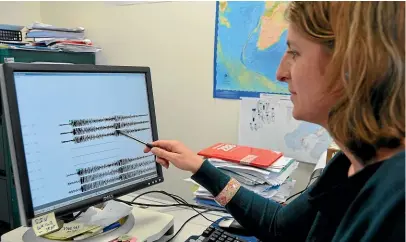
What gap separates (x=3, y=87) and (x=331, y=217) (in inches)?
27.3

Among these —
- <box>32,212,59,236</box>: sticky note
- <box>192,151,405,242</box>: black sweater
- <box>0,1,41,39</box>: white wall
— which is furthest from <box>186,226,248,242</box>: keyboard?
<box>0,1,41,39</box>: white wall

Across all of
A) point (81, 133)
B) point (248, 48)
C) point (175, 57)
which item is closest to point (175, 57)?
point (175, 57)

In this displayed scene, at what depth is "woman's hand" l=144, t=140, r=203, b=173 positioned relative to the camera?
3.11 feet

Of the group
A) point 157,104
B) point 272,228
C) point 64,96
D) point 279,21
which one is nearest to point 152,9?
point 157,104

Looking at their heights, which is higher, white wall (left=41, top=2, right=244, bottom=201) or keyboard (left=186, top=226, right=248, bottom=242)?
white wall (left=41, top=2, right=244, bottom=201)

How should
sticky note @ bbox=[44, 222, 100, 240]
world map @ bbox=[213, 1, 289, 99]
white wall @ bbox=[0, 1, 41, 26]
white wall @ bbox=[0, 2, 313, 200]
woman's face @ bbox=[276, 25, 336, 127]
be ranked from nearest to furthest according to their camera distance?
woman's face @ bbox=[276, 25, 336, 127] < sticky note @ bbox=[44, 222, 100, 240] < world map @ bbox=[213, 1, 289, 99] < white wall @ bbox=[0, 2, 313, 200] < white wall @ bbox=[0, 1, 41, 26]

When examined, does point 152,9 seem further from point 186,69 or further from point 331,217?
point 331,217

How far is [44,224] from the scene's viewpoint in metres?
0.79

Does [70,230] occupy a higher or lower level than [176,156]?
lower

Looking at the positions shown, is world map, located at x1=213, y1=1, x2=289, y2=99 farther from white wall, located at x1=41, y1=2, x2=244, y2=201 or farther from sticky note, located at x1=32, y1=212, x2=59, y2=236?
sticky note, located at x1=32, y1=212, x2=59, y2=236

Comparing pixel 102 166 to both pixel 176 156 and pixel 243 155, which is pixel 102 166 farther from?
pixel 243 155

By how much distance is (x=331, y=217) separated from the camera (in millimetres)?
707

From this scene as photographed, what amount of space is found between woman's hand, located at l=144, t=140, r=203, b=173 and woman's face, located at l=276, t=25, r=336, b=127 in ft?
1.07

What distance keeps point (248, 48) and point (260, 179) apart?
522mm
